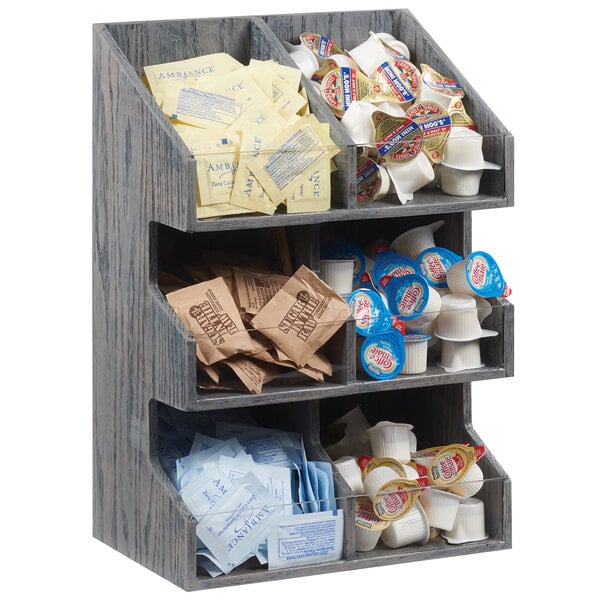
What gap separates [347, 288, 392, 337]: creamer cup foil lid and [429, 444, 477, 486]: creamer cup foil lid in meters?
0.46

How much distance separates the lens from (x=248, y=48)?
6.91 meters

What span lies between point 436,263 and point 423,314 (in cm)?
24

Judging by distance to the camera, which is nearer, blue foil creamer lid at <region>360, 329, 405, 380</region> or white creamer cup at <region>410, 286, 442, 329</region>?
blue foil creamer lid at <region>360, 329, 405, 380</region>

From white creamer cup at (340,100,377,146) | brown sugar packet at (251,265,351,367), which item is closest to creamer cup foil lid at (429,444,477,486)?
brown sugar packet at (251,265,351,367)

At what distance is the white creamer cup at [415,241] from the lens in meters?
6.89

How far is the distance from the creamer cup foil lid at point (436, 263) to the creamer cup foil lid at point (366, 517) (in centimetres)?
73

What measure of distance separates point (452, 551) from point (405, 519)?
0.19 m

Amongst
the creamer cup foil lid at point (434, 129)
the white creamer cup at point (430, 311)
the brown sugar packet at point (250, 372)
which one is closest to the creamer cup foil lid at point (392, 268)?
the white creamer cup at point (430, 311)

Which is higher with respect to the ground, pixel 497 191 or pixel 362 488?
pixel 497 191

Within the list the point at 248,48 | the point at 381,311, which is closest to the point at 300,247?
the point at 381,311

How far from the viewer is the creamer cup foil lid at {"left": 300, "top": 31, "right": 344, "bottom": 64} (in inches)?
273

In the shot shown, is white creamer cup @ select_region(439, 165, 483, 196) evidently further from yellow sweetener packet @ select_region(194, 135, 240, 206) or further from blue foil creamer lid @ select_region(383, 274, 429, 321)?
yellow sweetener packet @ select_region(194, 135, 240, 206)

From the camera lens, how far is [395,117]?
6.57 meters

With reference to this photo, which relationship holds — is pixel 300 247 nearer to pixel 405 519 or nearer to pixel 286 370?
pixel 286 370
